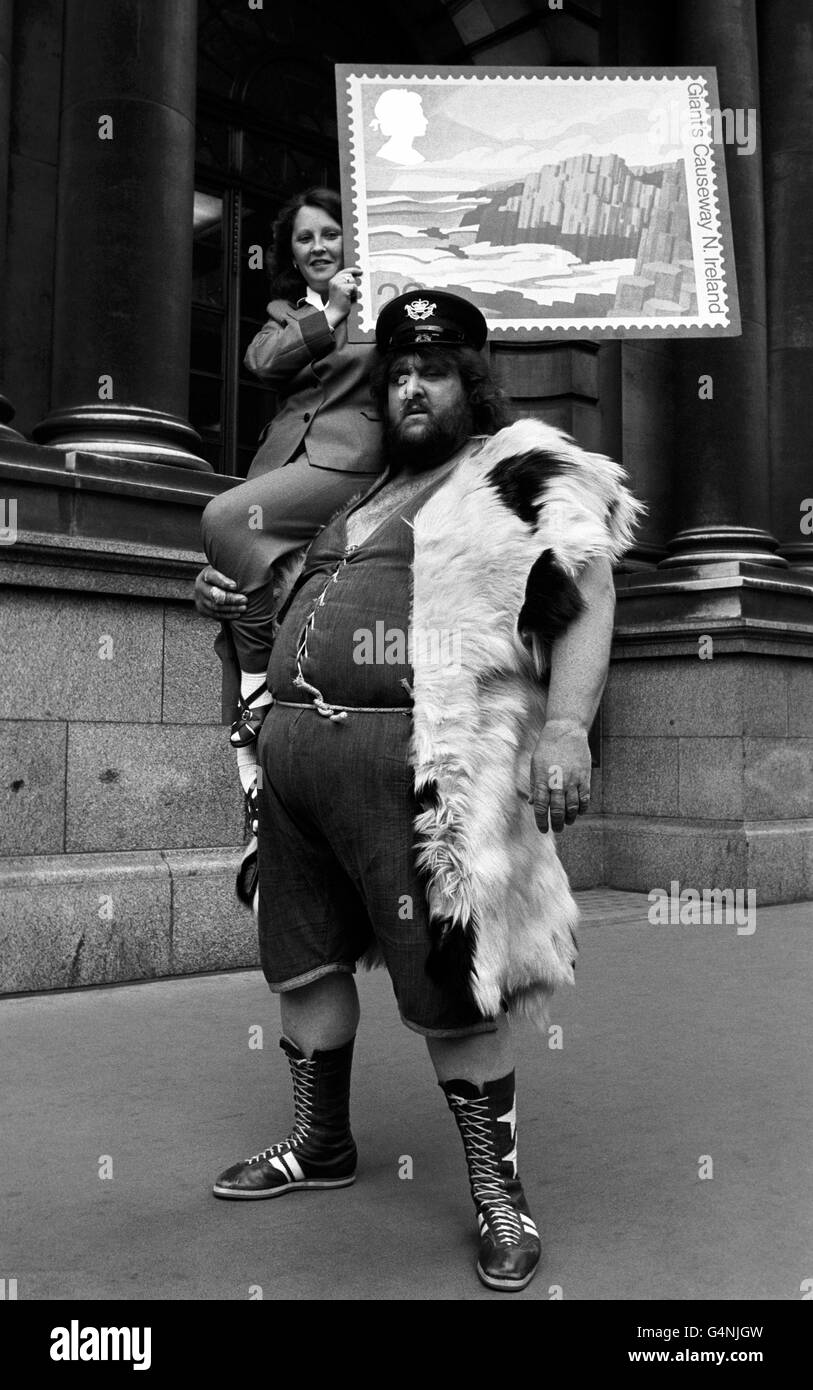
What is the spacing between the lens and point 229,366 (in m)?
10.4

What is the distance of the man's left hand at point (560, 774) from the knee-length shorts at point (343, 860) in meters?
0.34

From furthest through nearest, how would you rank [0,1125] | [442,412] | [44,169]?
[44,169], [0,1125], [442,412]

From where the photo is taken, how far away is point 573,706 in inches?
114

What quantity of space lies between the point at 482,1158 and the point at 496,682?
1132 mm

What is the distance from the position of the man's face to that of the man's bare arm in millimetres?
516

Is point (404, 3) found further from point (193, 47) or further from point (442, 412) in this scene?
point (442, 412)

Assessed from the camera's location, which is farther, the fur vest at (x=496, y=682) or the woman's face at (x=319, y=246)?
the woman's face at (x=319, y=246)

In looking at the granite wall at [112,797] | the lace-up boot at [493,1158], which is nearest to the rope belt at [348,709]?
the lace-up boot at [493,1158]

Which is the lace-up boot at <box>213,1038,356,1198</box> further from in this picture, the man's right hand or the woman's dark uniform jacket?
the woman's dark uniform jacket

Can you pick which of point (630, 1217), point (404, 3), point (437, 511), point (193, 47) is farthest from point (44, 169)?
point (630, 1217)

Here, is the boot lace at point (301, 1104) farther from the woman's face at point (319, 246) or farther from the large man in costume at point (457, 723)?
the woman's face at point (319, 246)

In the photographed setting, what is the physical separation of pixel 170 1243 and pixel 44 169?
7.08m

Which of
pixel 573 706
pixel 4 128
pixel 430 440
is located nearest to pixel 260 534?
pixel 430 440

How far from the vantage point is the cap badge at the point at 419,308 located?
313 cm
